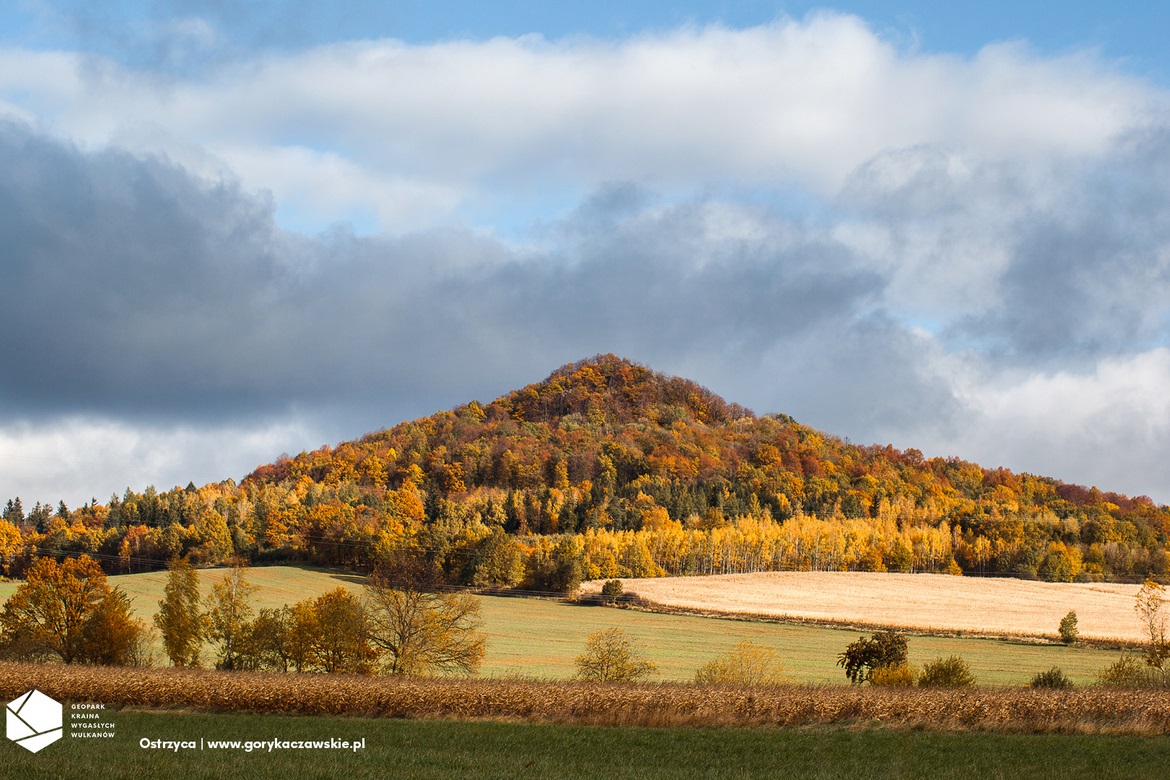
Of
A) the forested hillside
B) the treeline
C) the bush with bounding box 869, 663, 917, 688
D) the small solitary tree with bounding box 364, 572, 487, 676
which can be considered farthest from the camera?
the forested hillside

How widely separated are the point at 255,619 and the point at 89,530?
107 metres

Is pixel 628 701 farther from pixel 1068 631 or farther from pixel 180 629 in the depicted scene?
pixel 1068 631

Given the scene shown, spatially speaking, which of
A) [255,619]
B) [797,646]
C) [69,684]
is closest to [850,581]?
[797,646]

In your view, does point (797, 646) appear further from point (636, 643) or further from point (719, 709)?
point (719, 709)

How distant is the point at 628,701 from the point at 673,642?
45194 mm

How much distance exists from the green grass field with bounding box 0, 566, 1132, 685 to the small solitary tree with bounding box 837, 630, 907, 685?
1.39 metres

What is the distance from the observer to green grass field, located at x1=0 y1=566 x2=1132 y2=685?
66444 millimetres

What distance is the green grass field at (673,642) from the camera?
6644 centimetres

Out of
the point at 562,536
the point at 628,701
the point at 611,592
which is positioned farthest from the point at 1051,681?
the point at 562,536

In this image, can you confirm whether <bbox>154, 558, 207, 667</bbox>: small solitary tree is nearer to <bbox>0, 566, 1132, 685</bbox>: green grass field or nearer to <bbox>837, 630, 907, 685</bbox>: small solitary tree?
<bbox>0, 566, 1132, 685</bbox>: green grass field

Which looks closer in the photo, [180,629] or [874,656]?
[874,656]

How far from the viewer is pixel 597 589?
119m

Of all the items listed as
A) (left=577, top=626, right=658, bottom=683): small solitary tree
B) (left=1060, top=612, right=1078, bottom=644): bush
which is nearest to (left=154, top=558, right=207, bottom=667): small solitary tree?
(left=577, top=626, right=658, bottom=683): small solitary tree

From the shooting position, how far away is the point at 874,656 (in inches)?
2414
